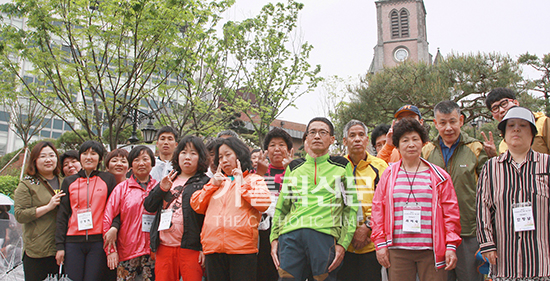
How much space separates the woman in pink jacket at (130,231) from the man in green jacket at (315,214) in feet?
4.94

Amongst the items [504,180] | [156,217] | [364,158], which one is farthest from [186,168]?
[504,180]

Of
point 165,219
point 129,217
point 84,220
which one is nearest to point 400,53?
point 129,217

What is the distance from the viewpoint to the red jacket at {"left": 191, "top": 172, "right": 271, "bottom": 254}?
291 centimetres

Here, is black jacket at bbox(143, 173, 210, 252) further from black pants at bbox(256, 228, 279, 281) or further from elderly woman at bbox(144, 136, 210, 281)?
black pants at bbox(256, 228, 279, 281)

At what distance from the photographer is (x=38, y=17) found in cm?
704

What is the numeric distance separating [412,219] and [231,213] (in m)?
1.43

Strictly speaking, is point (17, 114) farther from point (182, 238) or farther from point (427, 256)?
point (427, 256)

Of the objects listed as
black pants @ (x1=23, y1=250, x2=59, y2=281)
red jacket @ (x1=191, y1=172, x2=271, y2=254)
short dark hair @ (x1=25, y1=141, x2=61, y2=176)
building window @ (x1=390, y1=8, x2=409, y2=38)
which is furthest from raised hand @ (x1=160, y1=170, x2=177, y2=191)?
building window @ (x1=390, y1=8, x2=409, y2=38)

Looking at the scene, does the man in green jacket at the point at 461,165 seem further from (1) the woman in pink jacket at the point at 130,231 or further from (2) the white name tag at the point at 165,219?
(1) the woman in pink jacket at the point at 130,231

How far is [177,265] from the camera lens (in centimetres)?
324

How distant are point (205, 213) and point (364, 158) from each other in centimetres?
158

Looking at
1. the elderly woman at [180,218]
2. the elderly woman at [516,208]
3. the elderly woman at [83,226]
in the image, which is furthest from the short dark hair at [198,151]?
the elderly woman at [516,208]

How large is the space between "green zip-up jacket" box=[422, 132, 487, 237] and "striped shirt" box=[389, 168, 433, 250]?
1.44 feet

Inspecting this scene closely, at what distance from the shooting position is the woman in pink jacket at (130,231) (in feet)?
11.6
